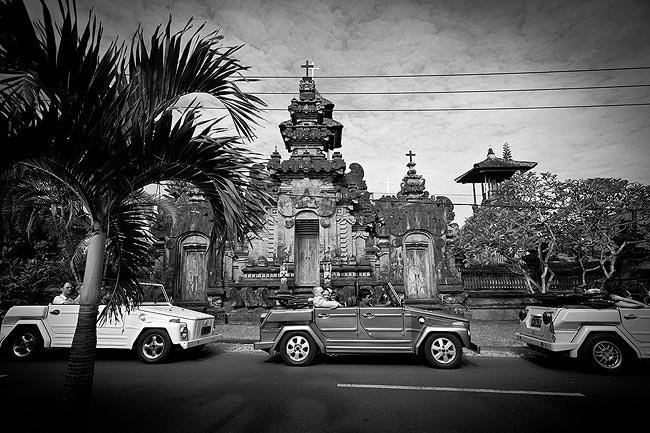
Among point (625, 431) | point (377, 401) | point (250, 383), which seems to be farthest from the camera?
point (250, 383)

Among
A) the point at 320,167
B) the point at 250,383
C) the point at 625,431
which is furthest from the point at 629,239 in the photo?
the point at 250,383

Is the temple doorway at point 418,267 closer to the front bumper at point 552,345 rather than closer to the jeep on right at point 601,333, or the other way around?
the front bumper at point 552,345

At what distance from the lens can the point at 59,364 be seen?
313 inches

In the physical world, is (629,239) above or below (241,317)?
above

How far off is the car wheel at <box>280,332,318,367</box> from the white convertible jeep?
2.02 m

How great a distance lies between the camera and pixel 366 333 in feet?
26.2

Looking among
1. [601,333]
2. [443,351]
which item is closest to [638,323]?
[601,333]

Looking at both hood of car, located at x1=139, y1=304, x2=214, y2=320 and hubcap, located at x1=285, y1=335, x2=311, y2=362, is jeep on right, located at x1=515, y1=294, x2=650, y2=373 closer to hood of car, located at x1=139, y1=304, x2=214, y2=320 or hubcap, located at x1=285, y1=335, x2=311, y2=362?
hubcap, located at x1=285, y1=335, x2=311, y2=362

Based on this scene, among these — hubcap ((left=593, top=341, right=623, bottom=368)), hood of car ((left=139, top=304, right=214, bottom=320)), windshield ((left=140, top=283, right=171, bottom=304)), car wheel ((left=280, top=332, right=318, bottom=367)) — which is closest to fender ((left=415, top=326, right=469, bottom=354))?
car wheel ((left=280, top=332, right=318, bottom=367))

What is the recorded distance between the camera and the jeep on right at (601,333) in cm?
725

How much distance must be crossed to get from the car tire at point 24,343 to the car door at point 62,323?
1.25 ft

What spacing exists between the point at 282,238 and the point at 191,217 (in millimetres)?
4186

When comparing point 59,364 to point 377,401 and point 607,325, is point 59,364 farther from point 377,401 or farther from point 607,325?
point 607,325

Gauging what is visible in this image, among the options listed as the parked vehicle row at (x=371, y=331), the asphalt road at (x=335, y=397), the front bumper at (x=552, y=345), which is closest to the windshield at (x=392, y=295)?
the parked vehicle row at (x=371, y=331)
